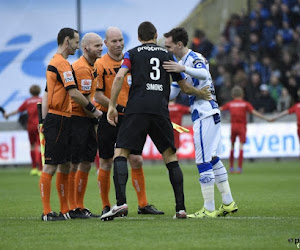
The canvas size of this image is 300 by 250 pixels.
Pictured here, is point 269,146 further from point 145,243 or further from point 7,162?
point 145,243

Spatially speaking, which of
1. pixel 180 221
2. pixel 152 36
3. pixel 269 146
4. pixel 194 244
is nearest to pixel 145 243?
pixel 194 244

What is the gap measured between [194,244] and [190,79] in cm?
295

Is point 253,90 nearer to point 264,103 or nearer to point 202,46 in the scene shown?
point 264,103

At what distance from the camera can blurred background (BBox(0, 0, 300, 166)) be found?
25906 mm

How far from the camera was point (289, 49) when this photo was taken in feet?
86.7

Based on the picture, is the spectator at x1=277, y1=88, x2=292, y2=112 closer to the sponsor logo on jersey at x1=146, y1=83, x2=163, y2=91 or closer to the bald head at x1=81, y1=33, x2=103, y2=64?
the bald head at x1=81, y1=33, x2=103, y2=64

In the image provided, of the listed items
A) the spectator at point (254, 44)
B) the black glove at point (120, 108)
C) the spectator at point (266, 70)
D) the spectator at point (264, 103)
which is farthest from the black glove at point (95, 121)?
the spectator at point (254, 44)

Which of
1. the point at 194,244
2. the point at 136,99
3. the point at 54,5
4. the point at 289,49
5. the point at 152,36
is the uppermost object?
the point at 54,5

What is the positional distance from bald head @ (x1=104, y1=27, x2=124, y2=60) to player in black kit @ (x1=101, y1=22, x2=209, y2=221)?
913 millimetres

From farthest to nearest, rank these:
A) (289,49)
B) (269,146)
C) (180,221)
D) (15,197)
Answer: (289,49), (269,146), (15,197), (180,221)

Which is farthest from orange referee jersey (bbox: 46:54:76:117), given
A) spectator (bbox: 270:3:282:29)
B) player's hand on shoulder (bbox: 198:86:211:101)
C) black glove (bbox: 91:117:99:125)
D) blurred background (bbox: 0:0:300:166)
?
spectator (bbox: 270:3:282:29)

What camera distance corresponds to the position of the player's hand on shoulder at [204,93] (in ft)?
29.4

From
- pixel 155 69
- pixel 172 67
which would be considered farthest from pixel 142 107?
pixel 172 67

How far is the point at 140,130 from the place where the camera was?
8516mm
